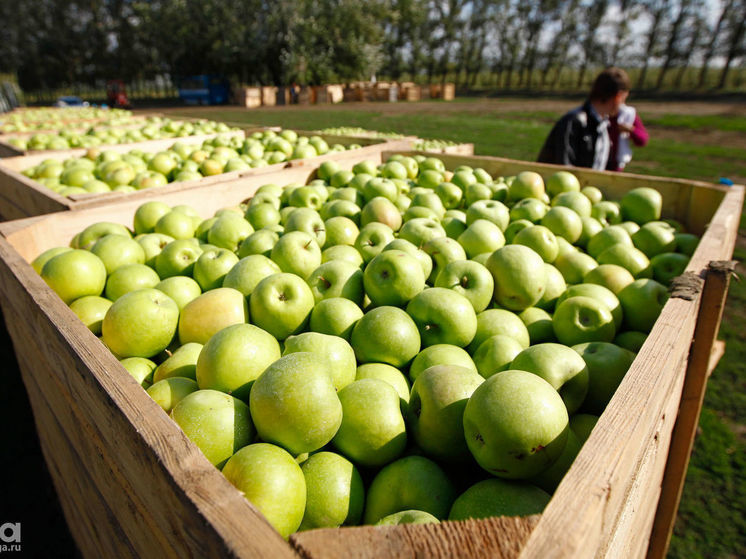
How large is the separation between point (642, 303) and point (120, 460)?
2227 mm

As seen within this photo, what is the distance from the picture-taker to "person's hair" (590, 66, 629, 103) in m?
4.82

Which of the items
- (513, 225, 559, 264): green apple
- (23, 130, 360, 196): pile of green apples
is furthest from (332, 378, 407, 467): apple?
(23, 130, 360, 196): pile of green apples

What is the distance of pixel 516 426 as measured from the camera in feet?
4.11

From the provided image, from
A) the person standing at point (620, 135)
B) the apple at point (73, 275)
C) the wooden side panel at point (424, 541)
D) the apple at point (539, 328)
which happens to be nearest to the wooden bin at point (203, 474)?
the wooden side panel at point (424, 541)

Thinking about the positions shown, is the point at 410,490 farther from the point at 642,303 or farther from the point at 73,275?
the point at 73,275

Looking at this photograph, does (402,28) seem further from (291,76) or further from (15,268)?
(15,268)

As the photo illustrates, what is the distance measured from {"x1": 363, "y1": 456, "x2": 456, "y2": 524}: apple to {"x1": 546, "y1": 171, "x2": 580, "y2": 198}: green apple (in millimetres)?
2812

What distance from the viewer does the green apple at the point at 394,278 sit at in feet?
7.04

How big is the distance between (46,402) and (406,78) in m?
59.9

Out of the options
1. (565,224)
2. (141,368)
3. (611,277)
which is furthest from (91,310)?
(565,224)

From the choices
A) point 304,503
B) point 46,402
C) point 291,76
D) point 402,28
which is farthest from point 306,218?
point 402,28

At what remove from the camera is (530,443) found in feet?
4.15

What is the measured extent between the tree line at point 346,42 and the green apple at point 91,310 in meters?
39.1

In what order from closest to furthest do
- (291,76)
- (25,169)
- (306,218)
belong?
(306,218)
(25,169)
(291,76)
